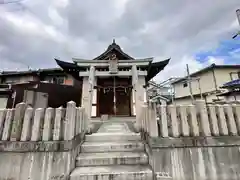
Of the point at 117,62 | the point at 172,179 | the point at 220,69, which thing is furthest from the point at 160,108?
the point at 220,69

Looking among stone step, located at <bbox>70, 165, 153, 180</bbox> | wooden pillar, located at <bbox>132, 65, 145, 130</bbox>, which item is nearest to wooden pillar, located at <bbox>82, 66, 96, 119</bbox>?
wooden pillar, located at <bbox>132, 65, 145, 130</bbox>

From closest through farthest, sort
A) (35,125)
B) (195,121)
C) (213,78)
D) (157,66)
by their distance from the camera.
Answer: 1. (35,125)
2. (195,121)
3. (157,66)
4. (213,78)

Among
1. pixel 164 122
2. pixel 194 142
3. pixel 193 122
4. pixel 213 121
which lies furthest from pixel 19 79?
pixel 213 121

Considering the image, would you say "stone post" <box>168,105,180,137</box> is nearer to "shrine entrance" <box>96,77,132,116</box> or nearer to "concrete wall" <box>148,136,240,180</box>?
"concrete wall" <box>148,136,240,180</box>

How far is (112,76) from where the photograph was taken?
909 cm

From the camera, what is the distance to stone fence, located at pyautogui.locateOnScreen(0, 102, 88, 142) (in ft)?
10.8

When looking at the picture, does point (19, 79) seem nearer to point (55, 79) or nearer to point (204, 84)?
point (55, 79)

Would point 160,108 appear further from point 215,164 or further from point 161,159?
point 215,164

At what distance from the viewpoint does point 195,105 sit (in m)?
3.58

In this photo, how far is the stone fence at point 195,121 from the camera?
337cm

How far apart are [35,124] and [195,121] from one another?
3.96 m

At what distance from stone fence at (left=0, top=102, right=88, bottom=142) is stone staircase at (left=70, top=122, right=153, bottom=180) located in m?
0.85

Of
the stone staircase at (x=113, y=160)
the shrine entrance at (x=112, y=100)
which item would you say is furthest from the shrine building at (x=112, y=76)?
the stone staircase at (x=113, y=160)

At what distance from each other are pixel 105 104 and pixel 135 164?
Result: 336 inches
